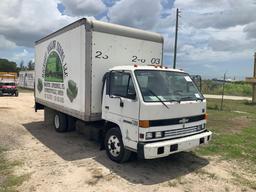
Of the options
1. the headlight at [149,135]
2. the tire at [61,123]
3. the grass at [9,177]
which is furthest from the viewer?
the tire at [61,123]

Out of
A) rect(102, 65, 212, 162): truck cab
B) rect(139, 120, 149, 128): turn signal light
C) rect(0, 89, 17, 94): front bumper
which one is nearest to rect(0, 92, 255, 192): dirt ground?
rect(102, 65, 212, 162): truck cab

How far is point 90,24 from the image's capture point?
6941 millimetres

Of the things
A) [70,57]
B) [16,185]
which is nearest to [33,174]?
[16,185]

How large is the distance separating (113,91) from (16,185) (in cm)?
287

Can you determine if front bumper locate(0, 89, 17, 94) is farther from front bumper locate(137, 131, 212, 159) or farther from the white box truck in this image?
front bumper locate(137, 131, 212, 159)

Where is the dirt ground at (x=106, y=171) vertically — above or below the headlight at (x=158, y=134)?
below

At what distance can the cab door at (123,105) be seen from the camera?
578 centimetres

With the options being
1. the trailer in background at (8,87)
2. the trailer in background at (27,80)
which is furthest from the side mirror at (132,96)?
the trailer in background at (27,80)

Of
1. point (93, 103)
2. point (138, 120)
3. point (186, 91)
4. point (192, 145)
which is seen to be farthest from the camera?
point (93, 103)

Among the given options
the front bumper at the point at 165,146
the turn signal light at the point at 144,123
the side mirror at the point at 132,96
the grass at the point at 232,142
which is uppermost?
the side mirror at the point at 132,96

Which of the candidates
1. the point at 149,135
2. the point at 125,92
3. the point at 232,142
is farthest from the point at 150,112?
the point at 232,142

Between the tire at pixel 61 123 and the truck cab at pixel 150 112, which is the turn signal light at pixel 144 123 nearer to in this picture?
the truck cab at pixel 150 112

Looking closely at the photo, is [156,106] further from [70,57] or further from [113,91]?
[70,57]

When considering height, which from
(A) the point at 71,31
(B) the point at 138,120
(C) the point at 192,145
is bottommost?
(C) the point at 192,145
